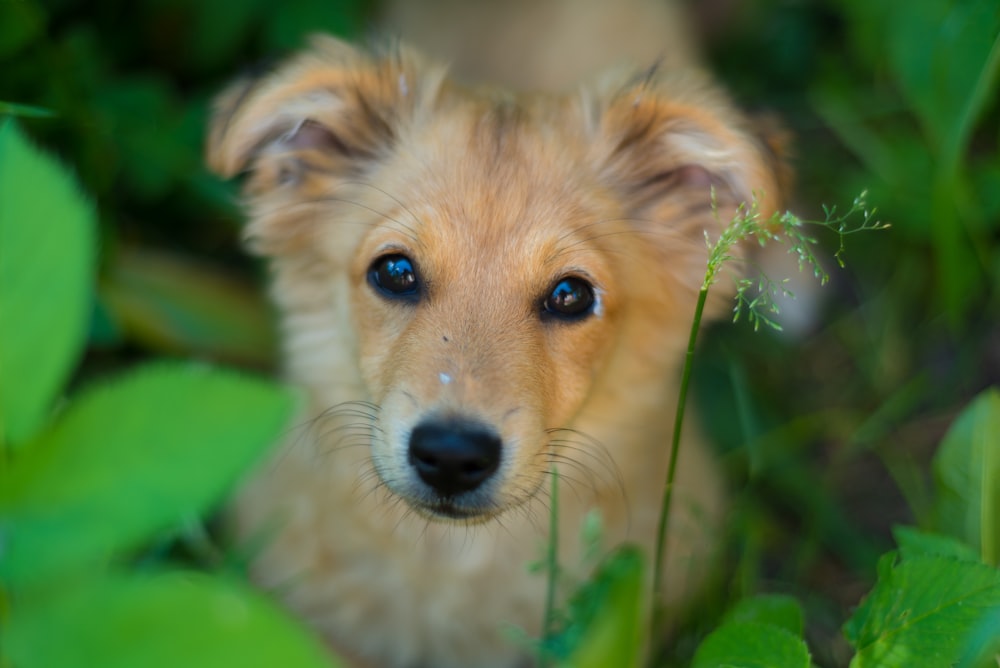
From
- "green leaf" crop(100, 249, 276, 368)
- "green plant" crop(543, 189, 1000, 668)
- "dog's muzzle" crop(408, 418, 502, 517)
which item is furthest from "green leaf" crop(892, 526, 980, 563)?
"green leaf" crop(100, 249, 276, 368)

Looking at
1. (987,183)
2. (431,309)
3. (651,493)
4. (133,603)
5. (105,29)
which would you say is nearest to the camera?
(133,603)

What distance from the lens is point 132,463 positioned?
1.14 m

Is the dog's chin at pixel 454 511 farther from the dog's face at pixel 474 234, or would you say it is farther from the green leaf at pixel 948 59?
the green leaf at pixel 948 59

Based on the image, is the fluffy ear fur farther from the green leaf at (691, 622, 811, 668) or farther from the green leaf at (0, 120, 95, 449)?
the green leaf at (0, 120, 95, 449)

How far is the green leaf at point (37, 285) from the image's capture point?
3.93ft

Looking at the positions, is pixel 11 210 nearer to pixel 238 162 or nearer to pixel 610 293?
pixel 238 162

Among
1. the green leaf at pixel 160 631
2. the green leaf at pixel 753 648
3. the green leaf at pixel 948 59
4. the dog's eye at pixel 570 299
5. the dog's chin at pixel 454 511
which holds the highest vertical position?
the green leaf at pixel 948 59

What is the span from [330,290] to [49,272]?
1584 mm

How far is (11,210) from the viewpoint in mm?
1262

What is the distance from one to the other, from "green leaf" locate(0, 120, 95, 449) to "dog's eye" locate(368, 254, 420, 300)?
1225mm

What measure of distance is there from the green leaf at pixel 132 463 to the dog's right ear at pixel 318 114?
1489 mm

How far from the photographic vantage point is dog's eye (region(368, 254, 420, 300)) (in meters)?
2.45

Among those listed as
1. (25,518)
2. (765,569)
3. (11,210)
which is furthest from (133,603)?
(765,569)

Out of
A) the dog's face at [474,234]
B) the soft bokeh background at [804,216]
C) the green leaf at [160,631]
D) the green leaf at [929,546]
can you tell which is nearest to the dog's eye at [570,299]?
the dog's face at [474,234]
